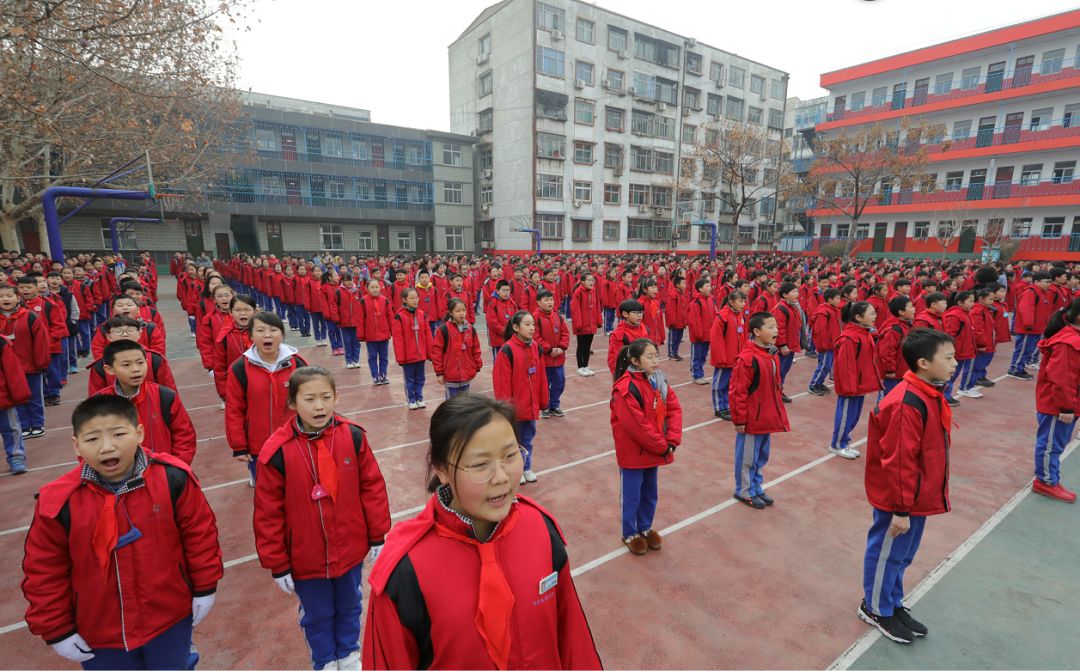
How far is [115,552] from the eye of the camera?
83.8 inches

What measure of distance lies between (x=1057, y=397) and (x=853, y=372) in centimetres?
166

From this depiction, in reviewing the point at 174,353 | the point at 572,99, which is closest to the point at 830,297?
the point at 174,353

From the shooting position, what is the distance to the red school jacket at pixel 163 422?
3.43 meters

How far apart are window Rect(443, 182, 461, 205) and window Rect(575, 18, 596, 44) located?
42.8 ft

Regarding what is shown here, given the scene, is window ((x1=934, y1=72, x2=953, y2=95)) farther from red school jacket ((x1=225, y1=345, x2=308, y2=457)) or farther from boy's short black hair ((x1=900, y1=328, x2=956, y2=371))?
red school jacket ((x1=225, y1=345, x2=308, y2=457))

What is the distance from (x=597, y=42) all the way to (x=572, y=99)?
4.53 m

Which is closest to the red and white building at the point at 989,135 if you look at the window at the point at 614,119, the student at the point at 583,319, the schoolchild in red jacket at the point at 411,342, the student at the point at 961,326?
the window at the point at 614,119

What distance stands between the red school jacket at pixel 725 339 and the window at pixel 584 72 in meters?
30.3

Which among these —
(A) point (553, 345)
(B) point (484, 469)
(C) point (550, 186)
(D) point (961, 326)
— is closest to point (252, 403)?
(B) point (484, 469)

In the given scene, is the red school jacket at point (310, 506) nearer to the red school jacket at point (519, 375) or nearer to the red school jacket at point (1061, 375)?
the red school jacket at point (519, 375)

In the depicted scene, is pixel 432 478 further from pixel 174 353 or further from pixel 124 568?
pixel 174 353

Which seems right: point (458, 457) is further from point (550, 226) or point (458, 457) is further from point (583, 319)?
point (550, 226)

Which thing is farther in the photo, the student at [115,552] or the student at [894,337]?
the student at [894,337]

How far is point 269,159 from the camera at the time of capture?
98.5 feet
